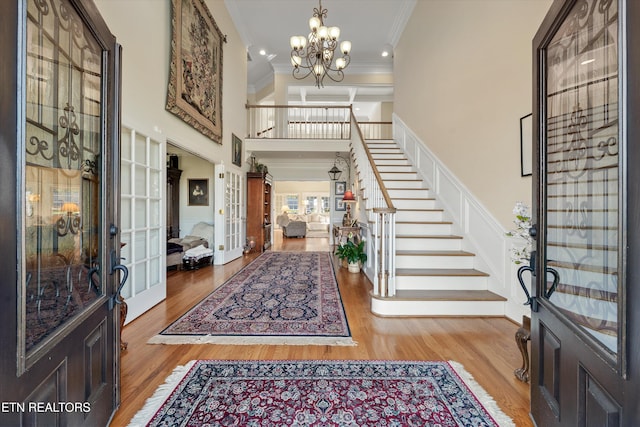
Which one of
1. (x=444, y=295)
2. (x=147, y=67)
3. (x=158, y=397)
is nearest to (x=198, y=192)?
(x=147, y=67)

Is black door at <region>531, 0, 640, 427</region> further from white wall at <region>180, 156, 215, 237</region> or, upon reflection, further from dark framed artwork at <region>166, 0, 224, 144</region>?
white wall at <region>180, 156, 215, 237</region>

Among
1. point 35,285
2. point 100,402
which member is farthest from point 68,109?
point 100,402

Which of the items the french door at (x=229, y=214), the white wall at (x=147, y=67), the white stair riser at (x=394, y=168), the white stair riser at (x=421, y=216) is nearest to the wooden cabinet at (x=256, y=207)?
the french door at (x=229, y=214)

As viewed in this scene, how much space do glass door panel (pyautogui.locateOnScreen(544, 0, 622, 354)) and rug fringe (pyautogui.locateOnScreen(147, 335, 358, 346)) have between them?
147 centimetres

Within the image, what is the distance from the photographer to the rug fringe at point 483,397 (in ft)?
4.66

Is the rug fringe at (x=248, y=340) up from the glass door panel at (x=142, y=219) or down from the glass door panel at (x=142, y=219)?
down

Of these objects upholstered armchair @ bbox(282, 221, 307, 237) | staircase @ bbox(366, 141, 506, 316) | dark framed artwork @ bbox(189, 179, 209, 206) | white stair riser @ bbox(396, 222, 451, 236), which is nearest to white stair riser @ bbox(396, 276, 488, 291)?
staircase @ bbox(366, 141, 506, 316)

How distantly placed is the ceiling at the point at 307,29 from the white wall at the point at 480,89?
42.1 inches

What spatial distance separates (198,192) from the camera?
20.6 feet

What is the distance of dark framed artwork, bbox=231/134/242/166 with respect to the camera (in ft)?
19.0

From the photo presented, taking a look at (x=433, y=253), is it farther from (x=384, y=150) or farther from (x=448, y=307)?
(x=384, y=150)

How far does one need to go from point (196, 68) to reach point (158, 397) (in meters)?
3.96

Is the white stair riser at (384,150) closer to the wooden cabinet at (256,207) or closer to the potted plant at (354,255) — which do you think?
the potted plant at (354,255)

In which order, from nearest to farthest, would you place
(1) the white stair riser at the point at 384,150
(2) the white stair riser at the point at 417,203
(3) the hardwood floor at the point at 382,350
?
(3) the hardwood floor at the point at 382,350
(2) the white stair riser at the point at 417,203
(1) the white stair riser at the point at 384,150
